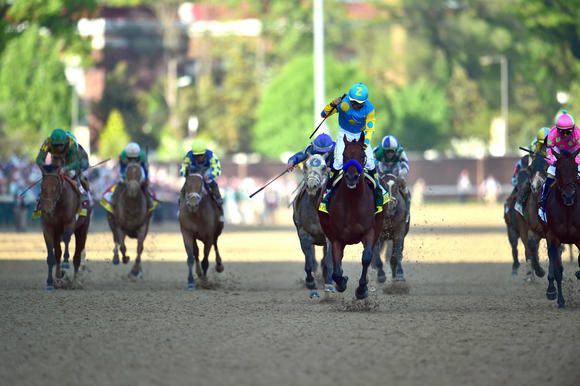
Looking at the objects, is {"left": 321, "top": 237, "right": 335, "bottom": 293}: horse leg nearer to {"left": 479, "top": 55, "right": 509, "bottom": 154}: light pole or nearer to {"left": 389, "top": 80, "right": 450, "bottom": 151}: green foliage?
{"left": 479, "top": 55, "right": 509, "bottom": 154}: light pole

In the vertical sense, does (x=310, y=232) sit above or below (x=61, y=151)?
below

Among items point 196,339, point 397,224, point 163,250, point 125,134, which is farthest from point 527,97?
point 196,339

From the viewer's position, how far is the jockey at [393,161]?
18.7 metres

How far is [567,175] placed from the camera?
1479 centimetres

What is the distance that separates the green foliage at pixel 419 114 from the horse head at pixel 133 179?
56.4 meters

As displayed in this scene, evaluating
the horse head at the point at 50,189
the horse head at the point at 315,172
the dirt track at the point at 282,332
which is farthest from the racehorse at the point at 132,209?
the horse head at the point at 315,172

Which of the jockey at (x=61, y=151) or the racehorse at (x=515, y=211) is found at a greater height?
the jockey at (x=61, y=151)

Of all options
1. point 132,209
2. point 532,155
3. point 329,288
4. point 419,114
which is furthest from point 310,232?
point 419,114

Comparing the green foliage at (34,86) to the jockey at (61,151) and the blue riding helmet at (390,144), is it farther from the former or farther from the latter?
the blue riding helmet at (390,144)

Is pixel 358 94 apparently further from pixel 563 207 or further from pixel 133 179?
pixel 133 179

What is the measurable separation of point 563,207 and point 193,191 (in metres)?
6.31

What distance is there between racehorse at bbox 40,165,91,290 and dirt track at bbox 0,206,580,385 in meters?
0.58

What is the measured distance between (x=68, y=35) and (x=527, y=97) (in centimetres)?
4109

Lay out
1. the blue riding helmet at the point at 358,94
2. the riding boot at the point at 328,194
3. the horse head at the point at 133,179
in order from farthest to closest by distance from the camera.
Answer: the horse head at the point at 133,179, the riding boot at the point at 328,194, the blue riding helmet at the point at 358,94
